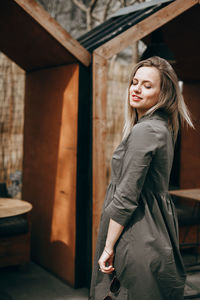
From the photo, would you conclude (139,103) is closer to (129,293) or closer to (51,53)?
(129,293)

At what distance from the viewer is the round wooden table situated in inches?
132

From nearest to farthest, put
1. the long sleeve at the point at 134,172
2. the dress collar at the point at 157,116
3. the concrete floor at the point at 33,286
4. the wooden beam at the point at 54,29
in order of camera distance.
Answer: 1. the long sleeve at the point at 134,172
2. the dress collar at the point at 157,116
3. the wooden beam at the point at 54,29
4. the concrete floor at the point at 33,286

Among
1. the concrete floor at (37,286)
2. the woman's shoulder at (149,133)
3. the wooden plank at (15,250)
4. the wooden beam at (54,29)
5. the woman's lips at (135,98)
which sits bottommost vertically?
the concrete floor at (37,286)

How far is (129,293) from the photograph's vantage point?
1.71 meters

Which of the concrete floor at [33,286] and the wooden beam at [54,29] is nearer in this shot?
the wooden beam at [54,29]

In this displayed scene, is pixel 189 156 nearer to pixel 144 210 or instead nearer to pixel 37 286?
pixel 37 286

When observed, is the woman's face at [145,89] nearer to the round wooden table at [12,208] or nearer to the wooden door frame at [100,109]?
the wooden door frame at [100,109]

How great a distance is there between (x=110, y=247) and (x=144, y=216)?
0.22 m

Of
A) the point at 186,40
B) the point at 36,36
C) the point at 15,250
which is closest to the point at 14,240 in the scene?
the point at 15,250

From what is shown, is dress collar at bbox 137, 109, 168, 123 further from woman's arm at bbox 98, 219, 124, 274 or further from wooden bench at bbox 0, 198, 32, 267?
wooden bench at bbox 0, 198, 32, 267

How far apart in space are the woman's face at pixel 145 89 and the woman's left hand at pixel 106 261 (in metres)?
0.74

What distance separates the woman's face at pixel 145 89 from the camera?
71.1 inches

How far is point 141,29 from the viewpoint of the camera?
363cm

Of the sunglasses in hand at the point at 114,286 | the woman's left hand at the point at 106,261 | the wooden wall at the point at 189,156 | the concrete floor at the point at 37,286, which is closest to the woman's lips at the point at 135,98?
the woman's left hand at the point at 106,261
